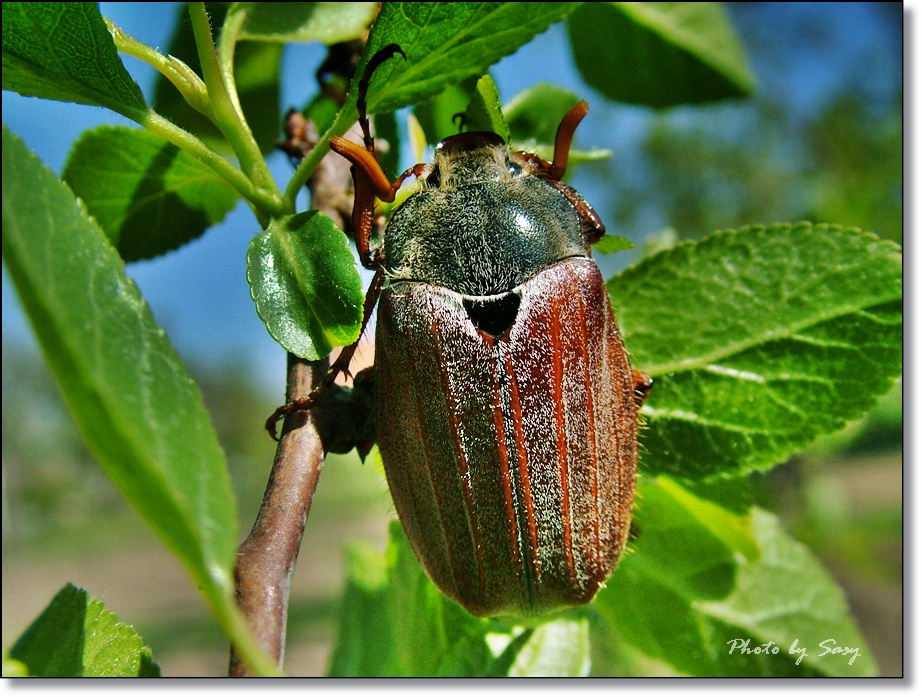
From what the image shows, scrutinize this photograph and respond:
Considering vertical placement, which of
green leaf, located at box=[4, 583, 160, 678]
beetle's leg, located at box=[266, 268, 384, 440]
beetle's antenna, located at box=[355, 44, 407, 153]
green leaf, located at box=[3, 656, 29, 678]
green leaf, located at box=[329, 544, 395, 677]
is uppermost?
beetle's antenna, located at box=[355, 44, 407, 153]

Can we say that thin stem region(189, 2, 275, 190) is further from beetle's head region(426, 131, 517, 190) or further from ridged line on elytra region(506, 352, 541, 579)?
ridged line on elytra region(506, 352, 541, 579)

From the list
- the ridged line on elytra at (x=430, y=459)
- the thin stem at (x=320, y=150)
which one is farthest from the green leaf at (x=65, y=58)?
the ridged line on elytra at (x=430, y=459)

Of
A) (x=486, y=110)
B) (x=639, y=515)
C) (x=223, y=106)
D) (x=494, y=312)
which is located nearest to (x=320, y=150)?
(x=223, y=106)

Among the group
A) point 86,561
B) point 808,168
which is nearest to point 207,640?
point 86,561

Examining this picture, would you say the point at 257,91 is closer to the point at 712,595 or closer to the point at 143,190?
the point at 143,190

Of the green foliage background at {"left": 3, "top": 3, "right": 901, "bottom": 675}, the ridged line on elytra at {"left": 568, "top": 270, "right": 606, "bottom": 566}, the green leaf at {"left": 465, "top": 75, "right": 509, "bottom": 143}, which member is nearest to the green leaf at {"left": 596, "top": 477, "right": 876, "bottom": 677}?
the green foliage background at {"left": 3, "top": 3, "right": 901, "bottom": 675}

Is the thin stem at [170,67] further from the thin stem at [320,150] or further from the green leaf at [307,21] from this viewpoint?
the green leaf at [307,21]
